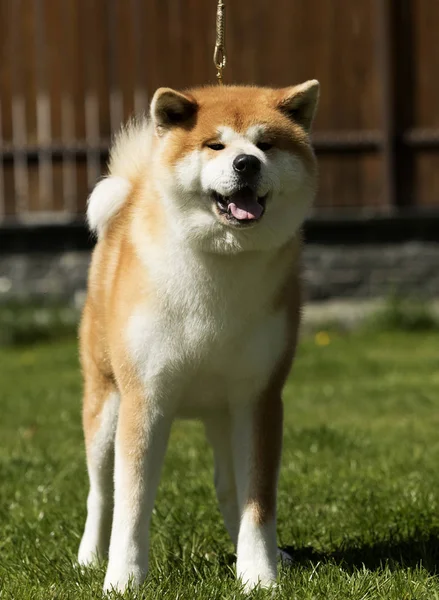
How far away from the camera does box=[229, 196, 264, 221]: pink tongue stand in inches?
118

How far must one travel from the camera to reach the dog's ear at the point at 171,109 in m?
3.13

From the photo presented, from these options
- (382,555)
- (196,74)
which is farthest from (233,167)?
(196,74)

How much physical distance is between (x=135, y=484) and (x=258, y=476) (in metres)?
0.40

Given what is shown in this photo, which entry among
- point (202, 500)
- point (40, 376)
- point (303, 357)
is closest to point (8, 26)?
point (40, 376)

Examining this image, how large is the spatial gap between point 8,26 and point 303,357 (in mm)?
4055

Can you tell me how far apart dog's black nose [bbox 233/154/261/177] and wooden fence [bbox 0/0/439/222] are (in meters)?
6.42

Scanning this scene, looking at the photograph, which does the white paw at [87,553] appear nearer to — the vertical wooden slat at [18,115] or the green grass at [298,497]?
the green grass at [298,497]

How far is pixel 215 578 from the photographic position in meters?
3.21

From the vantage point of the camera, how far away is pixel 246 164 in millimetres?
2971

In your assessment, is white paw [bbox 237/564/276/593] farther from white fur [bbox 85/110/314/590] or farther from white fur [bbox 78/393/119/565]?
white fur [bbox 78/393/119/565]

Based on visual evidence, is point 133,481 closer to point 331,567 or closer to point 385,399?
point 331,567

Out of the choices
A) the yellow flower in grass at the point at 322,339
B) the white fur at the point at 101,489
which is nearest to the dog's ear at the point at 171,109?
the white fur at the point at 101,489

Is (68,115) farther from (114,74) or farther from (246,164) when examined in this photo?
(246,164)

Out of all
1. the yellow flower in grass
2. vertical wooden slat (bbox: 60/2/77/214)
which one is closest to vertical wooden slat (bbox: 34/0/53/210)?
vertical wooden slat (bbox: 60/2/77/214)
